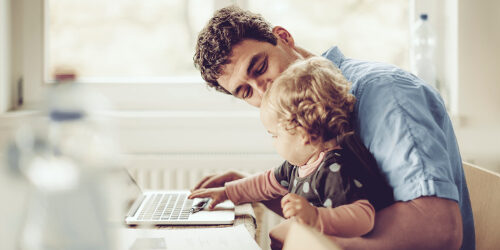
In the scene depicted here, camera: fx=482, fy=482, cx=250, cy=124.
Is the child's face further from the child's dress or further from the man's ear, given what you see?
the man's ear

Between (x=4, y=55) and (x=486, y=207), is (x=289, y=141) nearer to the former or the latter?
(x=486, y=207)

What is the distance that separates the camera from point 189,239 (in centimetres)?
93

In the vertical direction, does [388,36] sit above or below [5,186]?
above

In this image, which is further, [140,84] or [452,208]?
[140,84]

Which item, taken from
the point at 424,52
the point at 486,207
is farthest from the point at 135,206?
the point at 424,52

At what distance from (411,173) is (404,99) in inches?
5.9

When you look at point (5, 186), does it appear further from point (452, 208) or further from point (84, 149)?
point (452, 208)

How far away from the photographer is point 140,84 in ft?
7.57

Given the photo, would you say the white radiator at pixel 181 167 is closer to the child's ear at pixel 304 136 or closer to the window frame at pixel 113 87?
the window frame at pixel 113 87

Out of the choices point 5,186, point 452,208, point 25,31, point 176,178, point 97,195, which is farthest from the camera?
point 25,31

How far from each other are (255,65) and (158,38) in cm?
119

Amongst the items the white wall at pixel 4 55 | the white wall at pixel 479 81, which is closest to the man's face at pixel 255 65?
the white wall at pixel 479 81

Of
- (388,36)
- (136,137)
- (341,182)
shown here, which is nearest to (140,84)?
(136,137)

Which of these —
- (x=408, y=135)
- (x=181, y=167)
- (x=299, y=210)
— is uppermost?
(x=408, y=135)
